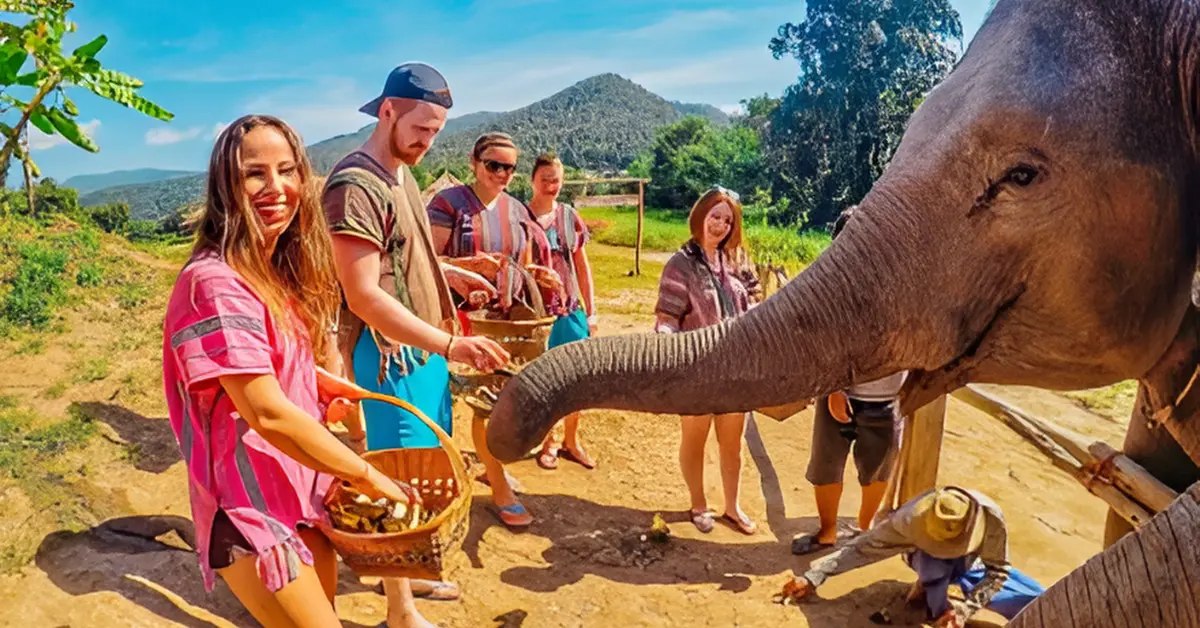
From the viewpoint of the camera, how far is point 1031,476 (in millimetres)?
5977

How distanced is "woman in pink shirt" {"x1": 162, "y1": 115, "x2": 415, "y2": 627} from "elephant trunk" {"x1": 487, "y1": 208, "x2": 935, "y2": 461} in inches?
24.7

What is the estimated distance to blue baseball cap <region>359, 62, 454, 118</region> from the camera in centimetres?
291

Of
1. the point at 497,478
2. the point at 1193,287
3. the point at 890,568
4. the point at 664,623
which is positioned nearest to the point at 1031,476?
the point at 890,568

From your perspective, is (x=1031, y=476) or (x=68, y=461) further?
(x=1031, y=476)

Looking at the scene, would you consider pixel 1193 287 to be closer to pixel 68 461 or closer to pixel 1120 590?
pixel 1120 590

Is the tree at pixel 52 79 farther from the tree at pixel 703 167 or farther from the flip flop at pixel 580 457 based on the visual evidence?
the tree at pixel 703 167

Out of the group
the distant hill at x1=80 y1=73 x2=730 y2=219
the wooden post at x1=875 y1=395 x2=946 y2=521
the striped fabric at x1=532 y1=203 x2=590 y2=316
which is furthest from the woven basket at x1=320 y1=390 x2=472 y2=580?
the distant hill at x1=80 y1=73 x2=730 y2=219

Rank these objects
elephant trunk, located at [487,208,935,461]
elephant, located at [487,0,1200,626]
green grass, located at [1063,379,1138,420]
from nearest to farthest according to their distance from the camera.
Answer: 1. elephant, located at [487,0,1200,626]
2. elephant trunk, located at [487,208,935,461]
3. green grass, located at [1063,379,1138,420]

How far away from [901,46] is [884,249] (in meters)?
30.4

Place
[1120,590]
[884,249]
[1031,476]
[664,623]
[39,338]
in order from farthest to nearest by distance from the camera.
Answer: [39,338] → [1031,476] → [664,623] → [884,249] → [1120,590]

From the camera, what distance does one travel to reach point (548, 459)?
577 centimetres

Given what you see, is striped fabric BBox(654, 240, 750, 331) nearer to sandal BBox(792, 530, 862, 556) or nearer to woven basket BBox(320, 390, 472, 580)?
sandal BBox(792, 530, 862, 556)

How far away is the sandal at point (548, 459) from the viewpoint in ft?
18.9

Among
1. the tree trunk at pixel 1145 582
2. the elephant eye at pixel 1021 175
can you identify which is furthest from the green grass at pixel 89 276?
the tree trunk at pixel 1145 582
